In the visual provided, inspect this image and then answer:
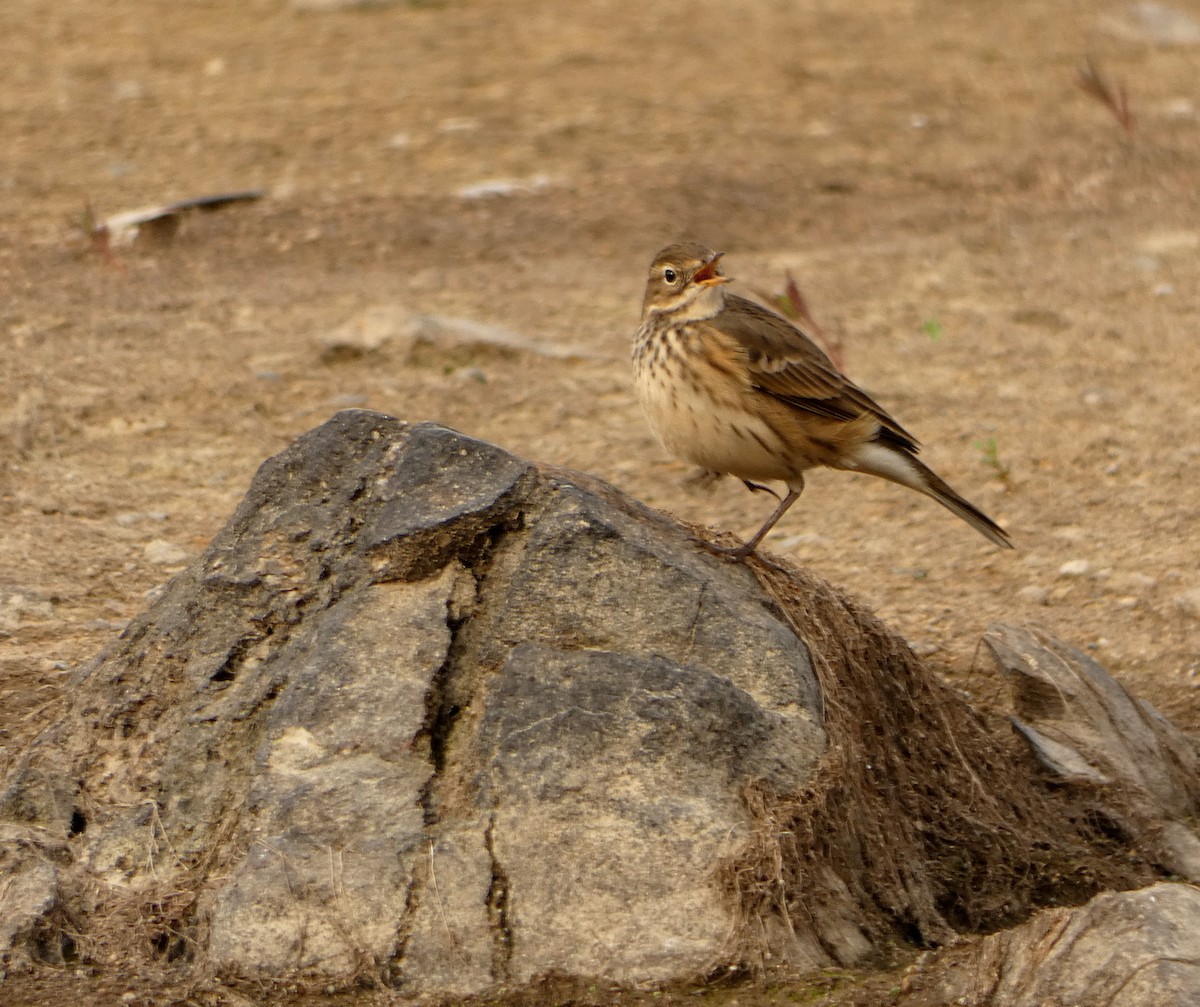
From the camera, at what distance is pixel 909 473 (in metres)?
5.80

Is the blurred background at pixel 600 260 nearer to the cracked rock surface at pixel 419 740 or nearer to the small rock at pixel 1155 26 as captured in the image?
the small rock at pixel 1155 26

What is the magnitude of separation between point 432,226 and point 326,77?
2883 millimetres

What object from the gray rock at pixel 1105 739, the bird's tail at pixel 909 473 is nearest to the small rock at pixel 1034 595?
the bird's tail at pixel 909 473

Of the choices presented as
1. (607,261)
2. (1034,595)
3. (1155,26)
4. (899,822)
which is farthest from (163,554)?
(1155,26)

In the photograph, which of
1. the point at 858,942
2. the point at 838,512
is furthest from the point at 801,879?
the point at 838,512

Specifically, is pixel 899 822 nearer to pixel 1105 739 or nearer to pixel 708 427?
pixel 1105 739

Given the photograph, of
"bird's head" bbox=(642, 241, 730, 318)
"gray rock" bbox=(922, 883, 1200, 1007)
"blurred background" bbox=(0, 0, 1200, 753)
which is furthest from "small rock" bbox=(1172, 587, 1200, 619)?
"gray rock" bbox=(922, 883, 1200, 1007)

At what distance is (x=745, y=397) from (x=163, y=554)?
232 cm

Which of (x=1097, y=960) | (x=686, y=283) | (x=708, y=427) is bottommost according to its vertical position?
(x=1097, y=960)

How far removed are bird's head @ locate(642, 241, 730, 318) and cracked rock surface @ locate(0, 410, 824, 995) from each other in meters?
1.30

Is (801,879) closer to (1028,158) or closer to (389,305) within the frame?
(389,305)

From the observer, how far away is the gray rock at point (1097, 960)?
3652mm

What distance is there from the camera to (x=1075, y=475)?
→ 24.7 ft

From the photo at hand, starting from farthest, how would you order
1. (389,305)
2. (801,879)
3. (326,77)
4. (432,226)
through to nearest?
(326,77), (432,226), (389,305), (801,879)
